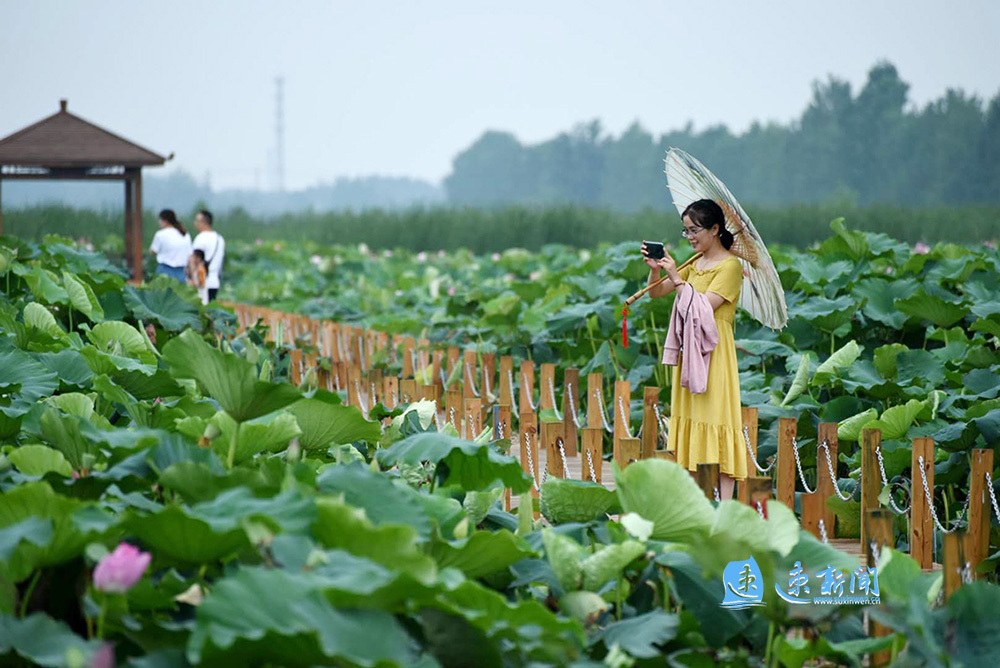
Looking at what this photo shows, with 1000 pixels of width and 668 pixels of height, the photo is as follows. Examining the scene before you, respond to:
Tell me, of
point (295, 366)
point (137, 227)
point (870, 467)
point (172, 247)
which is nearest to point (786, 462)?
point (870, 467)

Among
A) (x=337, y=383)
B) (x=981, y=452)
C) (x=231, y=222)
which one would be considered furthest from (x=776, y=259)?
(x=231, y=222)

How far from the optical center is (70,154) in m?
10.4

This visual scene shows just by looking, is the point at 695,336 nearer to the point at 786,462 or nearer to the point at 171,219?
the point at 786,462

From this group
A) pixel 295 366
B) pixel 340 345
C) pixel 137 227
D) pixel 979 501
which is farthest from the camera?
pixel 137 227

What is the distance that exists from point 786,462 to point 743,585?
183 centimetres

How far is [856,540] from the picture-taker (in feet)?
12.0

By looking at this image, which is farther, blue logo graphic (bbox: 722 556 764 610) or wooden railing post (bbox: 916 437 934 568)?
wooden railing post (bbox: 916 437 934 568)

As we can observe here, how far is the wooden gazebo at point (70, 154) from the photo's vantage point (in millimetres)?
10227

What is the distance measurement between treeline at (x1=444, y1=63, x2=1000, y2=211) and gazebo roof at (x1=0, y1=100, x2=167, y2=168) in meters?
11.1

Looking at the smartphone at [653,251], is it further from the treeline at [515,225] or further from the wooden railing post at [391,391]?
the treeline at [515,225]

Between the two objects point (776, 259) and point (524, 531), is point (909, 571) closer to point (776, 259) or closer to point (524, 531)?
point (524, 531)

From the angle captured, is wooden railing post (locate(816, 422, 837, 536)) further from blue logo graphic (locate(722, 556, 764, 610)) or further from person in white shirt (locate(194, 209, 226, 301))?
person in white shirt (locate(194, 209, 226, 301))

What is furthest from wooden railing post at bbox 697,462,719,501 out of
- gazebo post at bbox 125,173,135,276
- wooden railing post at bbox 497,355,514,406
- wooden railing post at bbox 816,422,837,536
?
gazebo post at bbox 125,173,135,276

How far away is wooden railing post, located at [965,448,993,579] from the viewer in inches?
117
